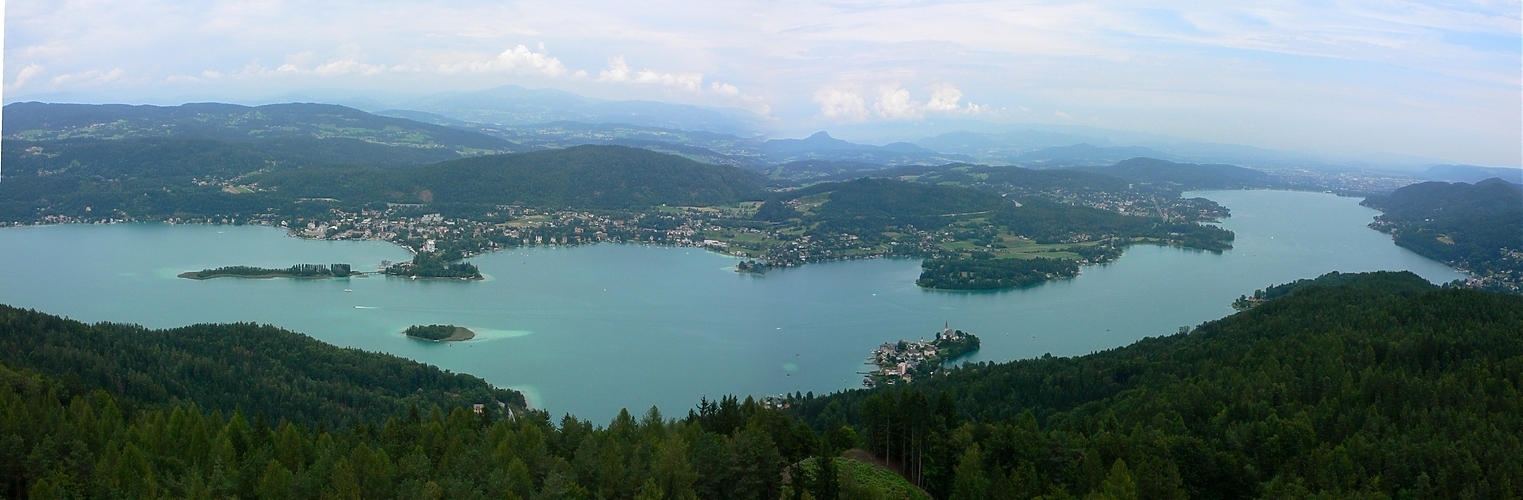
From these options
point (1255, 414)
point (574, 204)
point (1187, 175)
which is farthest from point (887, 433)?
point (1187, 175)

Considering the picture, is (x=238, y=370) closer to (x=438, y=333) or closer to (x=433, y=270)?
(x=438, y=333)

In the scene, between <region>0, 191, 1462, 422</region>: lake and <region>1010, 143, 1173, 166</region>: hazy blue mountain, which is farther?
<region>1010, 143, 1173, 166</region>: hazy blue mountain

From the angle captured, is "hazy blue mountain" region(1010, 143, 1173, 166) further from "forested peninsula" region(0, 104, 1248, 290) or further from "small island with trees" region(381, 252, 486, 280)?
"small island with trees" region(381, 252, 486, 280)

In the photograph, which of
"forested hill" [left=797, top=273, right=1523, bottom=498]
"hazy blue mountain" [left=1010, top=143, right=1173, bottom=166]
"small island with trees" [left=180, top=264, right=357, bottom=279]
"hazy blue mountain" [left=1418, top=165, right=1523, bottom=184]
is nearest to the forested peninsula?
"small island with trees" [left=180, top=264, right=357, bottom=279]

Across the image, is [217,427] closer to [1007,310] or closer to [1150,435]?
[1150,435]

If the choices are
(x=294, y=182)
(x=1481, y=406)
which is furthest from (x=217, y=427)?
(x=294, y=182)

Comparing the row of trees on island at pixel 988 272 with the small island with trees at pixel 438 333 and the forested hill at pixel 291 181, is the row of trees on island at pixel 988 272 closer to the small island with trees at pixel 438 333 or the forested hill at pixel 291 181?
the small island with trees at pixel 438 333
